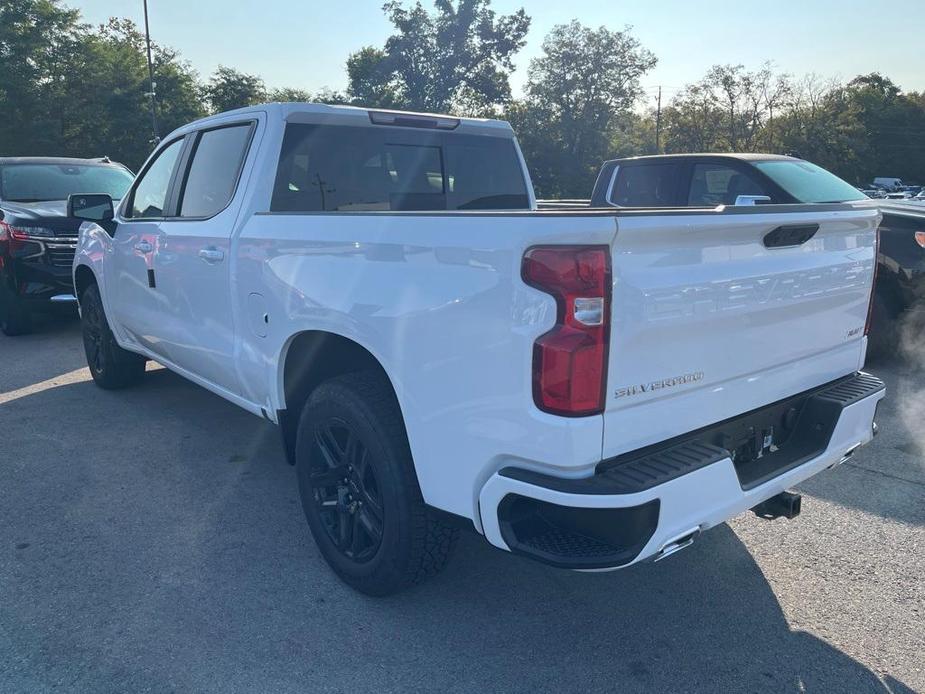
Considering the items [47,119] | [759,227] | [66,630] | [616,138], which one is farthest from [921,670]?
[616,138]

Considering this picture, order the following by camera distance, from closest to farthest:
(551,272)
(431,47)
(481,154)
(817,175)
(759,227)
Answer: (551,272), (759,227), (481,154), (817,175), (431,47)

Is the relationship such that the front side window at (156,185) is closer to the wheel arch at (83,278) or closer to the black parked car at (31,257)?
the wheel arch at (83,278)

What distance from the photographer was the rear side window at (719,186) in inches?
270

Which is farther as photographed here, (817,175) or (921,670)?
(817,175)

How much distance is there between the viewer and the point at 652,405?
2236 millimetres

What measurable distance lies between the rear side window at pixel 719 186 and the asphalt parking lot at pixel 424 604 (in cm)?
328

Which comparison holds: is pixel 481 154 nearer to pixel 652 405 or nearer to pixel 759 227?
pixel 759 227

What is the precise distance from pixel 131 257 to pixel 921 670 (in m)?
4.78

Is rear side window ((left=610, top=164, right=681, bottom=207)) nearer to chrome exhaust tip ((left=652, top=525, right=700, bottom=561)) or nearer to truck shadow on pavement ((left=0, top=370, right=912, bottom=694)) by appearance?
truck shadow on pavement ((left=0, top=370, right=912, bottom=694))

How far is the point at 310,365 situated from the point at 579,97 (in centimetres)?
4698

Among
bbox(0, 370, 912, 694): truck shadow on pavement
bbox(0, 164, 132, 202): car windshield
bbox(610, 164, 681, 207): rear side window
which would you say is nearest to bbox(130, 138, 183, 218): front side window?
bbox(0, 370, 912, 694): truck shadow on pavement

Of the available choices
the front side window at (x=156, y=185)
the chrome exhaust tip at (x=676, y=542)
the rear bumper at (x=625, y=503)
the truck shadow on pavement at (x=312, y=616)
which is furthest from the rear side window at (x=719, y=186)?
the chrome exhaust tip at (x=676, y=542)

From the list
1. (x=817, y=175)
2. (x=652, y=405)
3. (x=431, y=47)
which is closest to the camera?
(x=652, y=405)

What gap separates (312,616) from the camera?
2.91 meters
